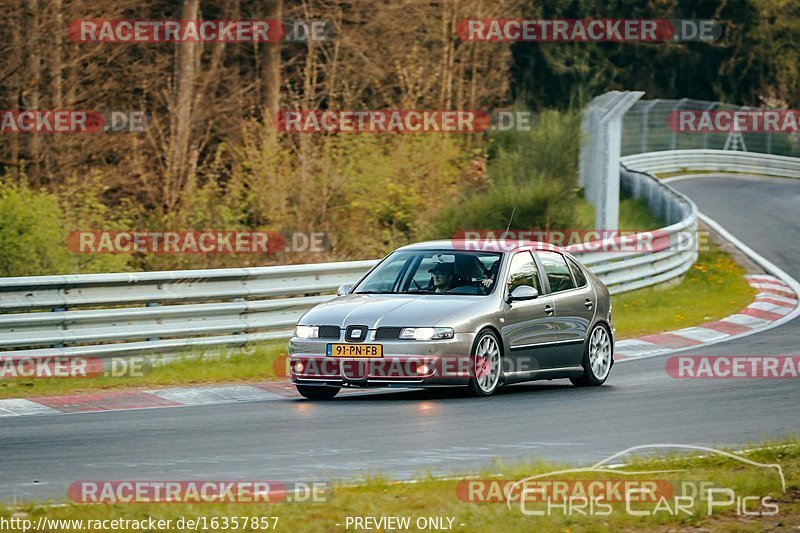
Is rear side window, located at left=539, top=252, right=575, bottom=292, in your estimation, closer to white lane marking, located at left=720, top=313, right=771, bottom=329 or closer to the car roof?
the car roof

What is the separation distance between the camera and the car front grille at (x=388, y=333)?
479 inches

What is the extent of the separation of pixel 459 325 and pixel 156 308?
411cm

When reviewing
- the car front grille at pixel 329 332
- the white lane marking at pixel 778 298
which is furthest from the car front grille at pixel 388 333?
the white lane marking at pixel 778 298

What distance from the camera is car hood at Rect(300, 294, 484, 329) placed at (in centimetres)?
1226

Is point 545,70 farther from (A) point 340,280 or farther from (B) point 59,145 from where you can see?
(A) point 340,280

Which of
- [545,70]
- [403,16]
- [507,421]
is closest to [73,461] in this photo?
[507,421]

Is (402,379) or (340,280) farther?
(340,280)

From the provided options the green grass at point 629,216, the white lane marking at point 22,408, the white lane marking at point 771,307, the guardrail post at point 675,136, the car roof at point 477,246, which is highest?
Answer: the guardrail post at point 675,136

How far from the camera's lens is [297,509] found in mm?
7082

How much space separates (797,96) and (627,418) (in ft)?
184

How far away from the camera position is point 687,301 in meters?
22.4

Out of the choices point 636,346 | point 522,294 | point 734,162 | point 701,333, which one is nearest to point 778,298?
point 701,333

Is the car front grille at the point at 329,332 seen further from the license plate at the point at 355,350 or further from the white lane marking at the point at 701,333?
the white lane marking at the point at 701,333

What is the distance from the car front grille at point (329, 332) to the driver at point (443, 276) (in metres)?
1.21
